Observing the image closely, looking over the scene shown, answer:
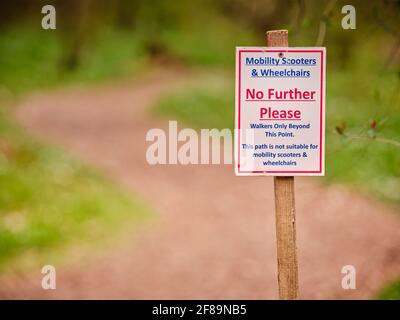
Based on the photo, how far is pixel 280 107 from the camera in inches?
126

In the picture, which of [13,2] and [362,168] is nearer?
[362,168]

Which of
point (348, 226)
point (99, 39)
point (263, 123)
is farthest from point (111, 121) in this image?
point (99, 39)

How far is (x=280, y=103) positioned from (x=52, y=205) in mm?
5795

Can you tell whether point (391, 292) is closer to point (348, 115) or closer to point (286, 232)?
point (286, 232)

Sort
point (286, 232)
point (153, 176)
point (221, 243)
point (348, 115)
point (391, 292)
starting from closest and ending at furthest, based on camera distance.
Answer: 1. point (286, 232)
2. point (391, 292)
3. point (221, 243)
4. point (153, 176)
5. point (348, 115)

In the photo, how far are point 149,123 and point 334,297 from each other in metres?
11.2

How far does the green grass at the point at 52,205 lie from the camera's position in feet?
23.7

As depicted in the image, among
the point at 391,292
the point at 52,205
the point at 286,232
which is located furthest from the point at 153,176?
the point at 286,232

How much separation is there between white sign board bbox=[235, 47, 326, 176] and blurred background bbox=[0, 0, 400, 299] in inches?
21.1

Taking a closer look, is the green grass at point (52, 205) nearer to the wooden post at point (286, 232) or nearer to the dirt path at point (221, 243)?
the dirt path at point (221, 243)

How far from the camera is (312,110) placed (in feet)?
10.5

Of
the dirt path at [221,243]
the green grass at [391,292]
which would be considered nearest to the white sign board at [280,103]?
the dirt path at [221,243]

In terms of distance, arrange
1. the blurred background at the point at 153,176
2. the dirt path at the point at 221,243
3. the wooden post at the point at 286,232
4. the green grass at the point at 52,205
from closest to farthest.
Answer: the wooden post at the point at 286,232
the blurred background at the point at 153,176
the dirt path at the point at 221,243
the green grass at the point at 52,205
